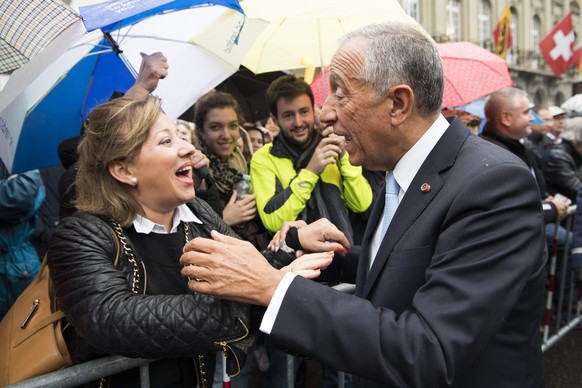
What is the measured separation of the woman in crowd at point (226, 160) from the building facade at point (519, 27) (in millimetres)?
26336

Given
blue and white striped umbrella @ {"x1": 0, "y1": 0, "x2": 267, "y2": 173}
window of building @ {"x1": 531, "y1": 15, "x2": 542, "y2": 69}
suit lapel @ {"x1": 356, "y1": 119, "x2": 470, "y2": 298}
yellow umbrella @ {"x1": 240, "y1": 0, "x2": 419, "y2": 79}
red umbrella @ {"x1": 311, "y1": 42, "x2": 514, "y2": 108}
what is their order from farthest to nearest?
window of building @ {"x1": 531, "y1": 15, "x2": 542, "y2": 69}
red umbrella @ {"x1": 311, "y1": 42, "x2": 514, "y2": 108}
yellow umbrella @ {"x1": 240, "y1": 0, "x2": 419, "y2": 79}
blue and white striped umbrella @ {"x1": 0, "y1": 0, "x2": 267, "y2": 173}
suit lapel @ {"x1": 356, "y1": 119, "x2": 470, "y2": 298}

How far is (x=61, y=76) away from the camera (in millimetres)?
3111

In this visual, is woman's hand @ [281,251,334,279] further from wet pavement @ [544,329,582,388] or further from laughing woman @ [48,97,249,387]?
wet pavement @ [544,329,582,388]

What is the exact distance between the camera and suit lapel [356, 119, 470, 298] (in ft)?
4.91

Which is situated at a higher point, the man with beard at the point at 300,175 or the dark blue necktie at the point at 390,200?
the dark blue necktie at the point at 390,200

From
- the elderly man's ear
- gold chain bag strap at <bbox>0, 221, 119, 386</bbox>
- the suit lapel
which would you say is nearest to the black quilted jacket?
gold chain bag strap at <bbox>0, 221, 119, 386</bbox>

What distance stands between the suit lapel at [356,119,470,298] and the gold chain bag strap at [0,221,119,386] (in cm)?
90

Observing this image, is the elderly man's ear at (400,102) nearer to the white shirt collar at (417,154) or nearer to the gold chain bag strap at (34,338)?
the white shirt collar at (417,154)

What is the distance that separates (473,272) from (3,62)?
72.4 inches

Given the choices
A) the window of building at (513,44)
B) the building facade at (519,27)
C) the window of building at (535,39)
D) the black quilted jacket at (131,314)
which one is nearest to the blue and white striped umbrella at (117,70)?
the black quilted jacket at (131,314)

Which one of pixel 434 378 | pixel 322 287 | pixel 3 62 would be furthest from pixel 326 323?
pixel 3 62

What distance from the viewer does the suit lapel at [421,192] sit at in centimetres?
150

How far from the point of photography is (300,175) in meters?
3.22

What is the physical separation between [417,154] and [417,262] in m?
0.36
